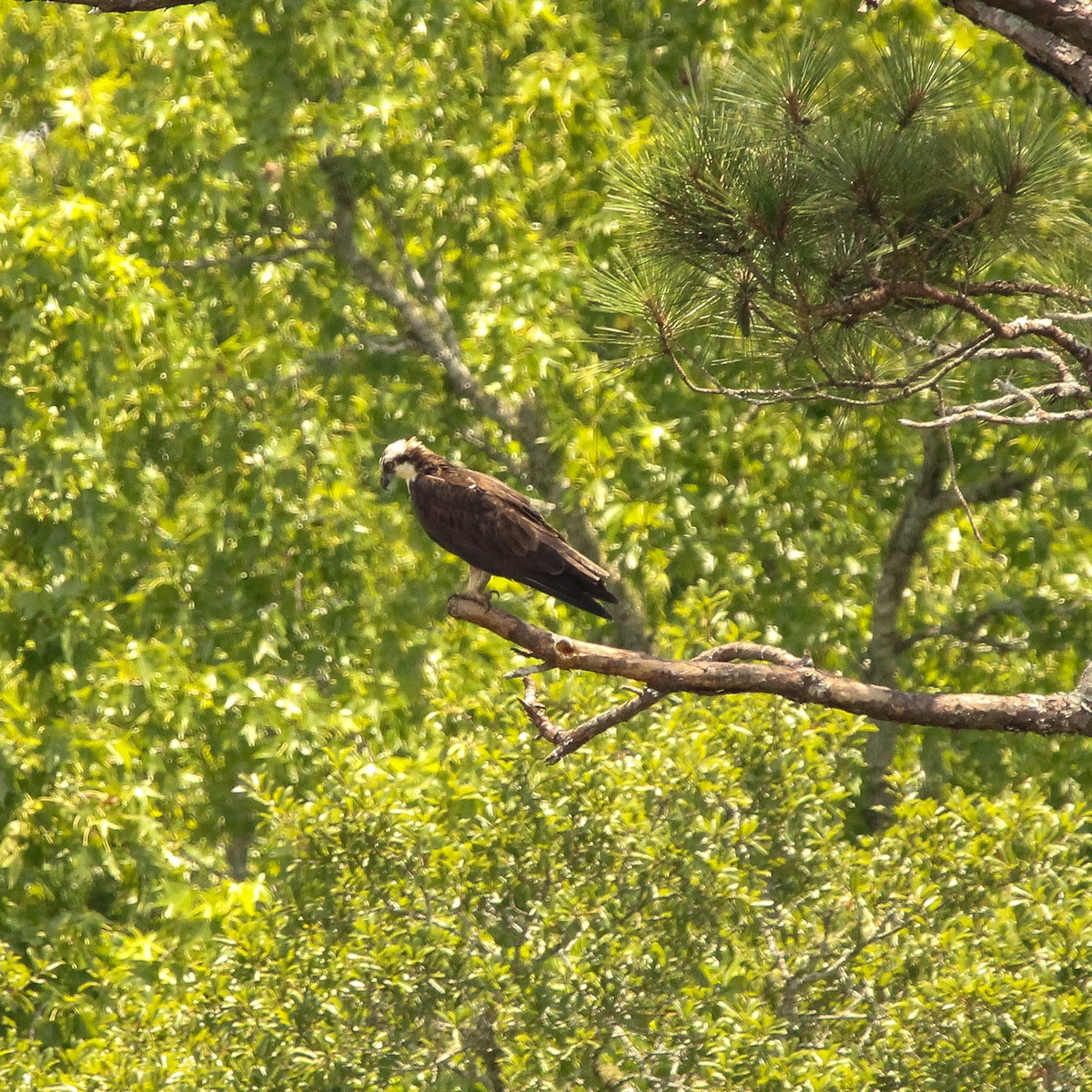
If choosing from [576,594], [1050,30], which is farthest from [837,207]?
[576,594]

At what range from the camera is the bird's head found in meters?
7.36

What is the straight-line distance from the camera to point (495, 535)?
6.59 metres

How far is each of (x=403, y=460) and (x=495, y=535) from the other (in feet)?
3.31

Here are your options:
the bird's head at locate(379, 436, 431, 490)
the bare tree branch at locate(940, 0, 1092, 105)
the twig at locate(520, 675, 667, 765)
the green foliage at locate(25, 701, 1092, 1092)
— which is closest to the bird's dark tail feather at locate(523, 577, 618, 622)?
the twig at locate(520, 675, 667, 765)

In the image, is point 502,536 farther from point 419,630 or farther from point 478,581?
point 419,630

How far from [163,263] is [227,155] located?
1143mm

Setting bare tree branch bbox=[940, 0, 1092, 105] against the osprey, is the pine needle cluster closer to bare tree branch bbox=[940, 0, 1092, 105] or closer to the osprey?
bare tree branch bbox=[940, 0, 1092, 105]

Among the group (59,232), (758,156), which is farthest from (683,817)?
(59,232)

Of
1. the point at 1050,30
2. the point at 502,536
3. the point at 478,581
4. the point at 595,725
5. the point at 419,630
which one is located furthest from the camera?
the point at 419,630

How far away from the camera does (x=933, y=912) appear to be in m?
7.27

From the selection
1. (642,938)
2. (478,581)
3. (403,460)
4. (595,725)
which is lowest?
(642,938)

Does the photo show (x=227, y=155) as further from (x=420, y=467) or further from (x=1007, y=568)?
(x=1007, y=568)

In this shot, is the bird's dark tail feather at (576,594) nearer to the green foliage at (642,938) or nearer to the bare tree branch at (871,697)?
the green foliage at (642,938)

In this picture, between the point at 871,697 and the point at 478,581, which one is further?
the point at 478,581
